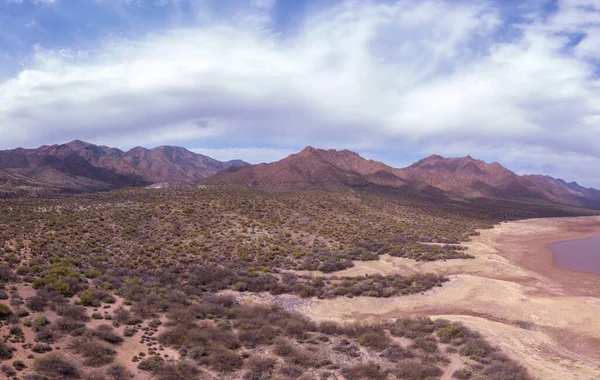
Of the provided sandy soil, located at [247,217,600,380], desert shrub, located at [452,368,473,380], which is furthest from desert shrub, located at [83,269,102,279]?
desert shrub, located at [452,368,473,380]

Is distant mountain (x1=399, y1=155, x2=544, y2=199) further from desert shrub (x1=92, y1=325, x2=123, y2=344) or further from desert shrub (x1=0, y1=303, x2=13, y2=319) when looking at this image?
desert shrub (x1=0, y1=303, x2=13, y2=319)

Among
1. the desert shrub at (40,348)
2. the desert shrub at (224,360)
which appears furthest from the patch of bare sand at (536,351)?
the desert shrub at (40,348)

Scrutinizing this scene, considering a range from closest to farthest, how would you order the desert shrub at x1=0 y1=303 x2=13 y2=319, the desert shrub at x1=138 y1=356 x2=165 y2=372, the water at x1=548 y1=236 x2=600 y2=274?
the desert shrub at x1=138 y1=356 x2=165 y2=372 < the desert shrub at x1=0 y1=303 x2=13 y2=319 < the water at x1=548 y1=236 x2=600 y2=274

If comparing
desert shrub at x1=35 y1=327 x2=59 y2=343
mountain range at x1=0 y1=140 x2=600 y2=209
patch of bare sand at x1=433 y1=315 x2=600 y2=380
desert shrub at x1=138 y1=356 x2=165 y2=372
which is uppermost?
mountain range at x1=0 y1=140 x2=600 y2=209

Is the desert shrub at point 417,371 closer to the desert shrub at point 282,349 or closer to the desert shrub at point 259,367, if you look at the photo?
the desert shrub at point 282,349

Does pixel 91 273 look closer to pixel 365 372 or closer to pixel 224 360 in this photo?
pixel 224 360

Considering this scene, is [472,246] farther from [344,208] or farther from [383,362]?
[383,362]
